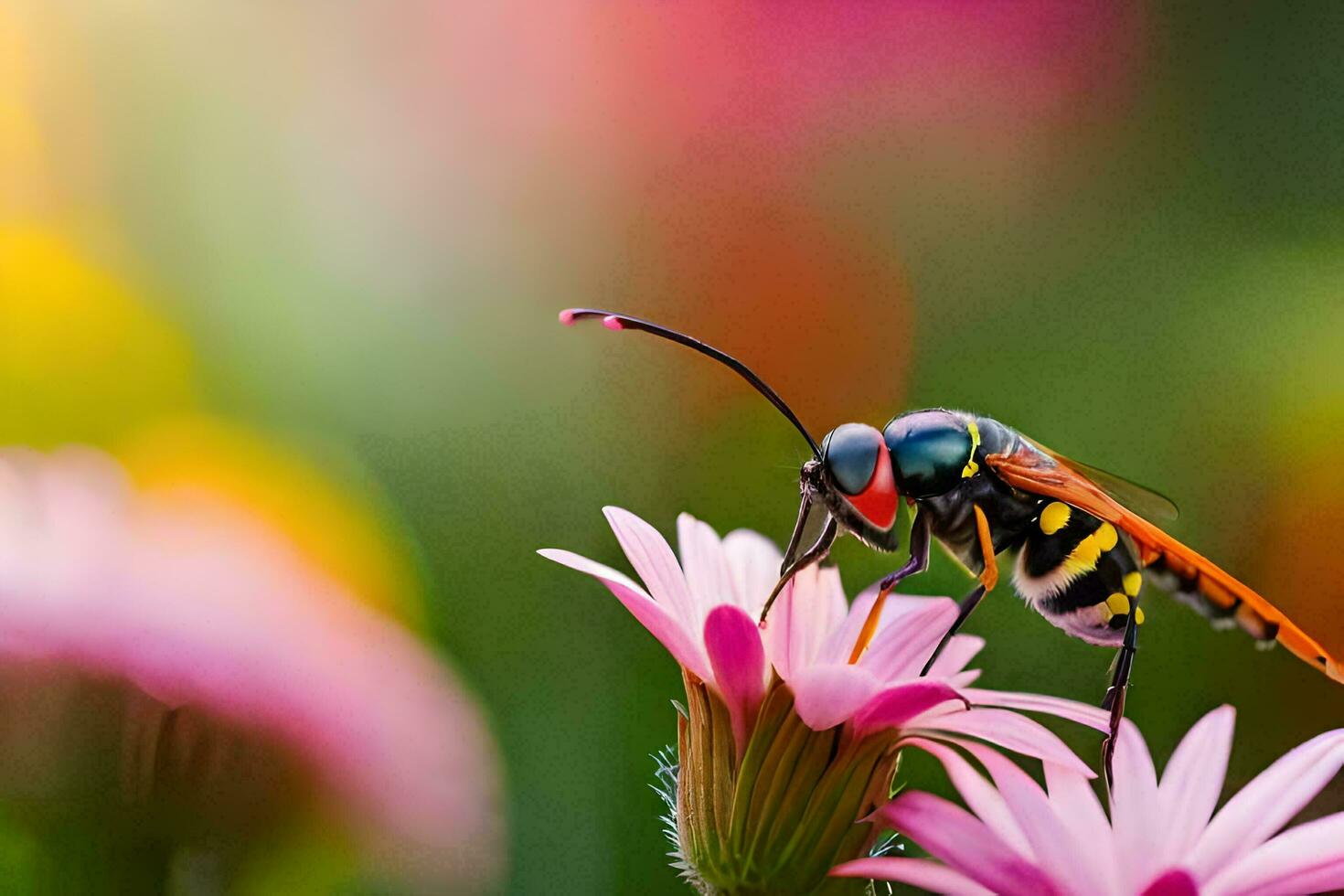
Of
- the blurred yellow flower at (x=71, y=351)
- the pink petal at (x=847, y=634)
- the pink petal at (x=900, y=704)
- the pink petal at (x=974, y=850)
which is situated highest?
the blurred yellow flower at (x=71, y=351)

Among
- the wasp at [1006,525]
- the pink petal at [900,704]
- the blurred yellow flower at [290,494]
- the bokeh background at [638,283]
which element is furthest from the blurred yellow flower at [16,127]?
the pink petal at [900,704]

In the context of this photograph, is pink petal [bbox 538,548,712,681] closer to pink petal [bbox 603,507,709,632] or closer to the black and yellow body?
pink petal [bbox 603,507,709,632]

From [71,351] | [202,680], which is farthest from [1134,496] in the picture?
[71,351]

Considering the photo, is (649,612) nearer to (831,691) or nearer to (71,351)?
(831,691)

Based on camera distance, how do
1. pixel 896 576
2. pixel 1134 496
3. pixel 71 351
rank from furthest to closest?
pixel 71 351 < pixel 1134 496 < pixel 896 576

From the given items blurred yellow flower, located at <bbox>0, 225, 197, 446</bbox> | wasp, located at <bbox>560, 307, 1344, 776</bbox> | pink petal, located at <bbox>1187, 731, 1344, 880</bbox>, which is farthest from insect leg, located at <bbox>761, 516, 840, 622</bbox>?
blurred yellow flower, located at <bbox>0, 225, 197, 446</bbox>

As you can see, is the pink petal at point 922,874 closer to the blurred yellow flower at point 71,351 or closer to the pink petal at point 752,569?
the pink petal at point 752,569

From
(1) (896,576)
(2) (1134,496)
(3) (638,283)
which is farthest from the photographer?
(3) (638,283)
